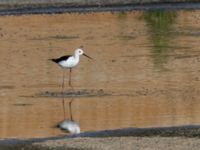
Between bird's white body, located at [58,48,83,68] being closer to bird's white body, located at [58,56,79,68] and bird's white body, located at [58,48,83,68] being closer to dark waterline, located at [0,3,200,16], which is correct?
bird's white body, located at [58,56,79,68]

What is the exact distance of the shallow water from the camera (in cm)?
2036

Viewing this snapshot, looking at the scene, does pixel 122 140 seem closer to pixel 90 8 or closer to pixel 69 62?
pixel 69 62

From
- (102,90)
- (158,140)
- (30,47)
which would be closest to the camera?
(158,140)

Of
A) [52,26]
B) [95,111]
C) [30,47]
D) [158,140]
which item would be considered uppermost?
[52,26]

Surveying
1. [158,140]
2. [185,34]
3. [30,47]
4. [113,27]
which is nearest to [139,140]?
[158,140]

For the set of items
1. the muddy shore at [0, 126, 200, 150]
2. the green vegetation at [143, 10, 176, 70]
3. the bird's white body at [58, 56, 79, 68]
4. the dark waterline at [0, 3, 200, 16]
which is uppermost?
the dark waterline at [0, 3, 200, 16]

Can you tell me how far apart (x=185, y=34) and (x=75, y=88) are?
11061 mm

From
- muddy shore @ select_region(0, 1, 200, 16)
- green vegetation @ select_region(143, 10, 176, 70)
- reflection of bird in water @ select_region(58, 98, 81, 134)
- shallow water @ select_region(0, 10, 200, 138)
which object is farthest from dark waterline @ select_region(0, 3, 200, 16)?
reflection of bird in water @ select_region(58, 98, 81, 134)

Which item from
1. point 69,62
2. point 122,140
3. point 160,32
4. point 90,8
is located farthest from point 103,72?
point 90,8

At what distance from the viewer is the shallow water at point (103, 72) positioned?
20.4 metres

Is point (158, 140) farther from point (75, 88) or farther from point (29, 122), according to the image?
point (75, 88)

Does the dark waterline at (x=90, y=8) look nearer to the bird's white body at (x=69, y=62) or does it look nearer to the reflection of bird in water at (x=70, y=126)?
the bird's white body at (x=69, y=62)

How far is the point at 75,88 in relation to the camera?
24359mm

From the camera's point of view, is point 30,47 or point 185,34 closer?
point 30,47
